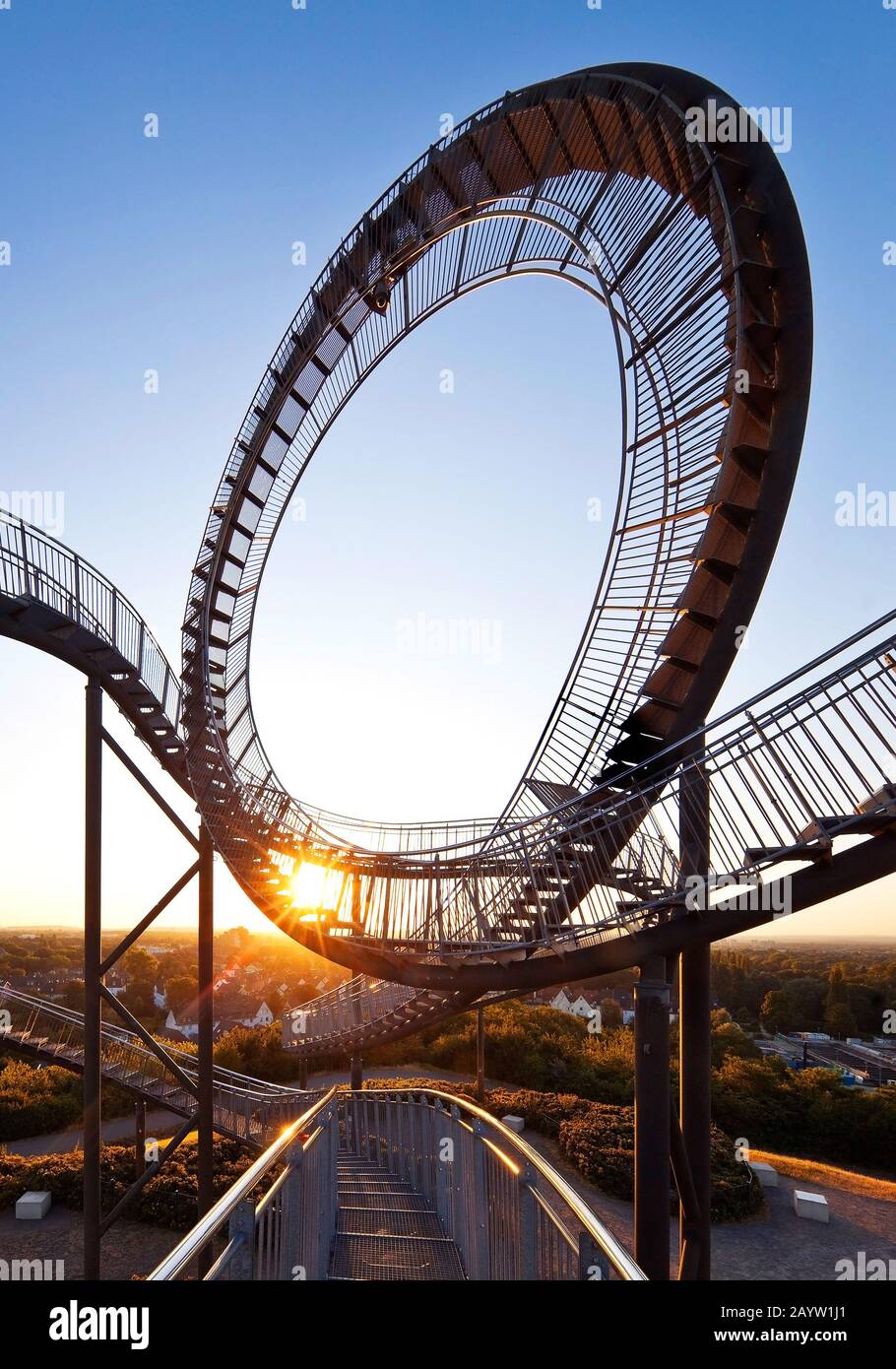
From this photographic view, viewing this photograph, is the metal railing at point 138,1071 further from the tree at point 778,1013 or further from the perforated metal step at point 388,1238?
the tree at point 778,1013

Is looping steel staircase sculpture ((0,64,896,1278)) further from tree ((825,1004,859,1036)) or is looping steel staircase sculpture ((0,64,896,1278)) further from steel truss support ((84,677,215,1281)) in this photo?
tree ((825,1004,859,1036))

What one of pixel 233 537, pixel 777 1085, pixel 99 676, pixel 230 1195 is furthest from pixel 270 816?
pixel 777 1085

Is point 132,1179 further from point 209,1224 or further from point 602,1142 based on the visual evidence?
point 209,1224

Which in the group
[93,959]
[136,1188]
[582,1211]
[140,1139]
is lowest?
[140,1139]

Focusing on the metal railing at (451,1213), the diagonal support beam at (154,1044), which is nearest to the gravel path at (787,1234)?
the diagonal support beam at (154,1044)

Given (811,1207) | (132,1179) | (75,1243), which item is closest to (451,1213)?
(75,1243)

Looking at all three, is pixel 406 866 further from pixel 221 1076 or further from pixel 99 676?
pixel 221 1076
